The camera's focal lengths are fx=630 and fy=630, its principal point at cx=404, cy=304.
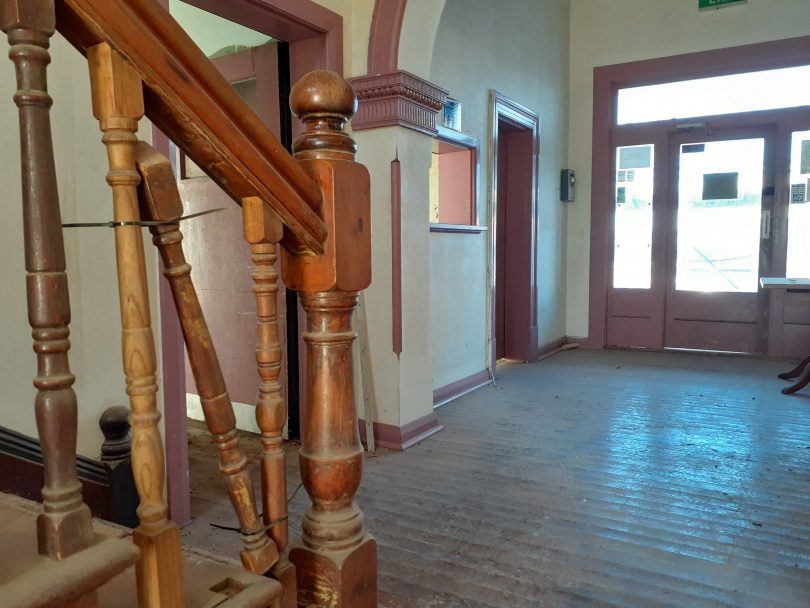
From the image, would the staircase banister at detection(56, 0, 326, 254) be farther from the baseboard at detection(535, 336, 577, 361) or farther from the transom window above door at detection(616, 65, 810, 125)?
the transom window above door at detection(616, 65, 810, 125)

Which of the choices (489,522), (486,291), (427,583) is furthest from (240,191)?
(486,291)

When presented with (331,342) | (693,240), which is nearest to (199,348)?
(331,342)

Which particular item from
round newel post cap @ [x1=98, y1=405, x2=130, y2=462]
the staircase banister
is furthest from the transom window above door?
the staircase banister

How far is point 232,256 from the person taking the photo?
3.50 meters

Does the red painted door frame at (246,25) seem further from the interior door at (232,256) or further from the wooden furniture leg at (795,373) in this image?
the wooden furniture leg at (795,373)

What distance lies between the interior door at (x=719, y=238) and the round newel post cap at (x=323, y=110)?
5.70m

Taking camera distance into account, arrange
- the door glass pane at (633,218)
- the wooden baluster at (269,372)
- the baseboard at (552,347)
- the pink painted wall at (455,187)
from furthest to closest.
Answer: the door glass pane at (633,218) < the baseboard at (552,347) < the pink painted wall at (455,187) < the wooden baluster at (269,372)

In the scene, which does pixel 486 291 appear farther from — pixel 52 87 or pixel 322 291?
pixel 322 291

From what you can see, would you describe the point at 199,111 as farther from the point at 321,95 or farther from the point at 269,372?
the point at 269,372

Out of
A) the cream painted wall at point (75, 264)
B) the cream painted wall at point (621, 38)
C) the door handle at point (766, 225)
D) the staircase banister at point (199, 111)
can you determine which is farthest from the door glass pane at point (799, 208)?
the staircase banister at point (199, 111)

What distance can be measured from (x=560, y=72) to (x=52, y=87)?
5.22 meters

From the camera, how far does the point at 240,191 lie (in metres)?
0.97

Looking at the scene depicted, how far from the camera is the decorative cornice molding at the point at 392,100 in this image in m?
3.06

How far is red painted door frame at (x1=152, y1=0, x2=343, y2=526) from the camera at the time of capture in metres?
2.26
